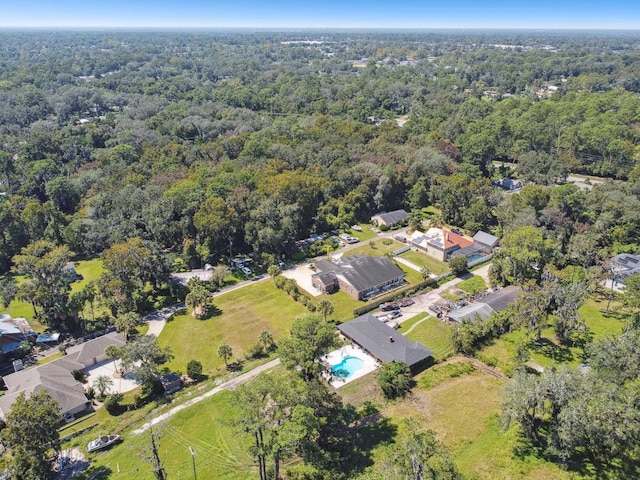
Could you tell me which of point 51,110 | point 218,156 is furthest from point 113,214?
point 51,110

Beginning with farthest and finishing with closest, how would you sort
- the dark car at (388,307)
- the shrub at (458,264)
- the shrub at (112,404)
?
the shrub at (458,264)
the dark car at (388,307)
the shrub at (112,404)

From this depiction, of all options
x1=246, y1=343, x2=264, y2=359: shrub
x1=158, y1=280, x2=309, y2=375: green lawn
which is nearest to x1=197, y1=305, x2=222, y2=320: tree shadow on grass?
x1=158, y1=280, x2=309, y2=375: green lawn

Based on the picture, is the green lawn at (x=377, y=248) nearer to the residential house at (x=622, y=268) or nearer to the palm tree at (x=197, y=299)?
the palm tree at (x=197, y=299)

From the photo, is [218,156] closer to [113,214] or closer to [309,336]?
[113,214]

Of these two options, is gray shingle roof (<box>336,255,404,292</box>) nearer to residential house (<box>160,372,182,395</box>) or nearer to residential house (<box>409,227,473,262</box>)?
residential house (<box>409,227,473,262</box>)

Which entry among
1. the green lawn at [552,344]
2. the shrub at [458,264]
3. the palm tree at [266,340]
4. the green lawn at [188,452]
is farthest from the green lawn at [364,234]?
the green lawn at [188,452]

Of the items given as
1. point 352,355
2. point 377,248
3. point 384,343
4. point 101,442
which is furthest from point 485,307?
point 101,442
